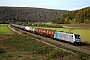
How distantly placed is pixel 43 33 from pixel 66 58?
115 ft

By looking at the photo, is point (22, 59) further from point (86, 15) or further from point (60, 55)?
point (86, 15)

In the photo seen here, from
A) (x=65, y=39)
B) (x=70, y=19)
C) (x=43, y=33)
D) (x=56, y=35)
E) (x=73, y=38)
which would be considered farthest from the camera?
(x=70, y=19)

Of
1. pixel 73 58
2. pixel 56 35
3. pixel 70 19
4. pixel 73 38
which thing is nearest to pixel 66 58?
pixel 73 58

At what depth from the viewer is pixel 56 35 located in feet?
145

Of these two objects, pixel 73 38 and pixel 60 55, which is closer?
pixel 60 55

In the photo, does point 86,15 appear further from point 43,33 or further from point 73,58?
point 73,58

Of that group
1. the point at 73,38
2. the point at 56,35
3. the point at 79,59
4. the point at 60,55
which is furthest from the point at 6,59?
the point at 56,35

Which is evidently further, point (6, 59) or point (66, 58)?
point (6, 59)

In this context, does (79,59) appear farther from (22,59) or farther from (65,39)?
(65,39)

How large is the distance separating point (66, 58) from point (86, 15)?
313ft

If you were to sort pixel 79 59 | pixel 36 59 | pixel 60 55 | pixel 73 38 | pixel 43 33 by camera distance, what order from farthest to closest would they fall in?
1. pixel 43 33
2. pixel 73 38
3. pixel 60 55
4. pixel 36 59
5. pixel 79 59

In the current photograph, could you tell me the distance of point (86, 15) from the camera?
375 feet

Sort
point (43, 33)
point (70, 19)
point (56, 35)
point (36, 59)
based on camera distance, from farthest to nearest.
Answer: point (70, 19) < point (43, 33) < point (56, 35) < point (36, 59)

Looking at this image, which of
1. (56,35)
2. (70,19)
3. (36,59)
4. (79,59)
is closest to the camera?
(79,59)
